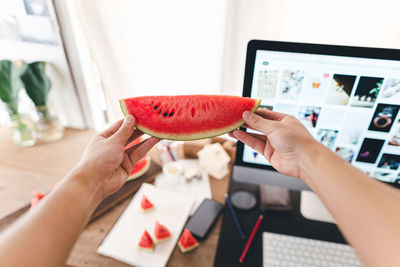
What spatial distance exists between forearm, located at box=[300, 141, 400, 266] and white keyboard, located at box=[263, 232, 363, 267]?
295 mm

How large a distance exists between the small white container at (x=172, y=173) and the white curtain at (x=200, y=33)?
0.38 metres

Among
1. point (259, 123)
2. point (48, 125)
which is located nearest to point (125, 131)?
point (259, 123)

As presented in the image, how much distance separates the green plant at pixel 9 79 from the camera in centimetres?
97

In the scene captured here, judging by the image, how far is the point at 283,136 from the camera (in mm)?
543

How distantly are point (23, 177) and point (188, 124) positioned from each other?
32.8 inches

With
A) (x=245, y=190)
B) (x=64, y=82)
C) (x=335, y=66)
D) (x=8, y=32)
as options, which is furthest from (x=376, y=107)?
(x=8, y=32)

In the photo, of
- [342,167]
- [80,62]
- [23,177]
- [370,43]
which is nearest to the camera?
[342,167]

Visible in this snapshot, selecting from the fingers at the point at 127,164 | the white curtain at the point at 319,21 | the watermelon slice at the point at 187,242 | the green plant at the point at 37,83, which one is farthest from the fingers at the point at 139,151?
the green plant at the point at 37,83

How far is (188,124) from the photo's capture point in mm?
625

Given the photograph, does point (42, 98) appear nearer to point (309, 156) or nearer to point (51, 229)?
point (51, 229)

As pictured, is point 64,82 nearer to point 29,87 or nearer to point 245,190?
point 29,87

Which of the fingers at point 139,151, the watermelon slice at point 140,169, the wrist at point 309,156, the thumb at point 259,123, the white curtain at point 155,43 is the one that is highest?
the white curtain at point 155,43

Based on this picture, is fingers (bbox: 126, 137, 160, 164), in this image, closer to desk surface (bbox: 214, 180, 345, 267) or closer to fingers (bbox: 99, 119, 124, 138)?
fingers (bbox: 99, 119, 124, 138)

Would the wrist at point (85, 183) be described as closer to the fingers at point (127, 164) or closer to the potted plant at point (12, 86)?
the fingers at point (127, 164)
